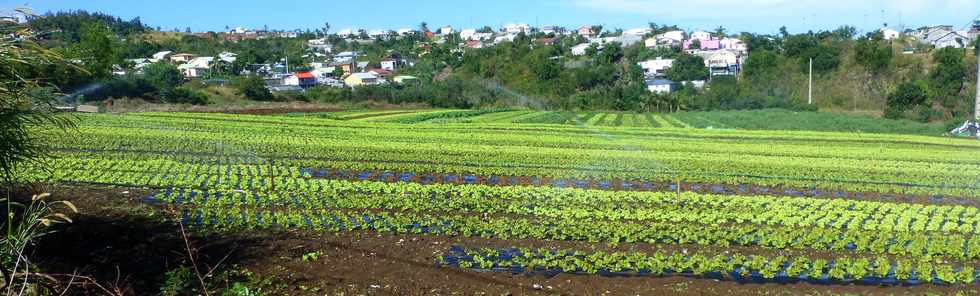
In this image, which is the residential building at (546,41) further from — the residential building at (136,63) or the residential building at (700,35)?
the residential building at (136,63)

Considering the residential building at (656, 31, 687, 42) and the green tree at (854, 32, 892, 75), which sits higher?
the residential building at (656, 31, 687, 42)

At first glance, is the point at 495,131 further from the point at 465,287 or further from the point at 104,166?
the point at 465,287

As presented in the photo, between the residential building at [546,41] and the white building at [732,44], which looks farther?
the white building at [732,44]

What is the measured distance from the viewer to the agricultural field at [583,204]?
10109 mm

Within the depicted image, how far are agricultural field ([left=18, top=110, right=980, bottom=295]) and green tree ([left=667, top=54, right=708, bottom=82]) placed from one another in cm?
5752

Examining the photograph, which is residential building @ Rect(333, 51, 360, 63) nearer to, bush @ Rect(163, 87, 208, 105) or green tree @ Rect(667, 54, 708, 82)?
green tree @ Rect(667, 54, 708, 82)

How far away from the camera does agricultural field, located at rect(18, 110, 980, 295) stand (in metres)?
10.1

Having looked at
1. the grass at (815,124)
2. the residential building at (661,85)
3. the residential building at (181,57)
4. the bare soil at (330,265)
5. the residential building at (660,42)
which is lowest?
the grass at (815,124)

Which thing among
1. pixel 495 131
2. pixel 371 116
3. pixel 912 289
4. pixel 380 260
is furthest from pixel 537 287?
pixel 371 116

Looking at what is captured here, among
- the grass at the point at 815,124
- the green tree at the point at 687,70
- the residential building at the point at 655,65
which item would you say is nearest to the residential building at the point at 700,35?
the residential building at the point at 655,65

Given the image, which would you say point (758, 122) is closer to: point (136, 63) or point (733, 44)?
point (136, 63)

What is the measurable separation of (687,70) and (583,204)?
75.5 metres

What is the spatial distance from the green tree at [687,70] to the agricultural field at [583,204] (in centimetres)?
5752

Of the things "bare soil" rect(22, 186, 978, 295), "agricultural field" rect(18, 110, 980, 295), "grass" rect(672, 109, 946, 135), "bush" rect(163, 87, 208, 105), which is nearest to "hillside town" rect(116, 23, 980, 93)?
"bush" rect(163, 87, 208, 105)
